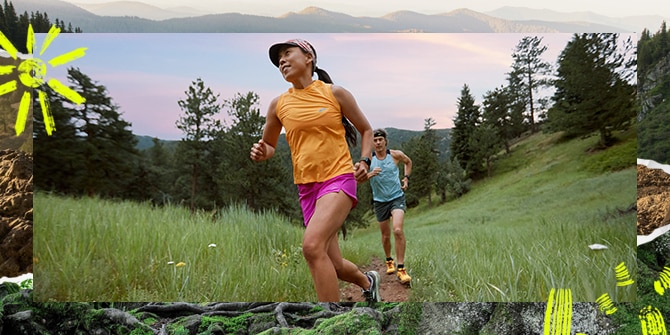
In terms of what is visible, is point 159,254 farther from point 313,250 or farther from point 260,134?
point 313,250

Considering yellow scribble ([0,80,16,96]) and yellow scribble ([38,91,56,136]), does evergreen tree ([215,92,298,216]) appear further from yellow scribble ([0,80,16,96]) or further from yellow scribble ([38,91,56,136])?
yellow scribble ([0,80,16,96])

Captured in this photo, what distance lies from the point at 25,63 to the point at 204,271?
1982mm

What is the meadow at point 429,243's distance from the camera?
3527 millimetres

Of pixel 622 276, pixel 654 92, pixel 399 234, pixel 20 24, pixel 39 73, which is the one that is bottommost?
pixel 622 276

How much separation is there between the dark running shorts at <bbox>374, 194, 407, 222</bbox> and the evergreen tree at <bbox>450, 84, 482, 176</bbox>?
0.55m

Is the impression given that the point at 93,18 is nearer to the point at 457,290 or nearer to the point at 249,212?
the point at 249,212

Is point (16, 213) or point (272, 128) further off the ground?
point (272, 128)

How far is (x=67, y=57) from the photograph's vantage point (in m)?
3.82

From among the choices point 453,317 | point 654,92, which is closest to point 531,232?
point 453,317

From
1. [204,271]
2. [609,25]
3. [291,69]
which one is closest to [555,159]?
[609,25]

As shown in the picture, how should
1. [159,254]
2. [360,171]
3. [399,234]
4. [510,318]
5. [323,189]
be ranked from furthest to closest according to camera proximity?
[159,254] → [399,234] → [510,318] → [323,189] → [360,171]

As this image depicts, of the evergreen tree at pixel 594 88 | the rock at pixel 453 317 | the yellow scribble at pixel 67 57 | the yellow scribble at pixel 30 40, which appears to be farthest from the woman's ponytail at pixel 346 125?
the yellow scribble at pixel 30 40

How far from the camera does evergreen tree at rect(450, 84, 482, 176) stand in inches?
147

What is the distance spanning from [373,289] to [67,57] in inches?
106
